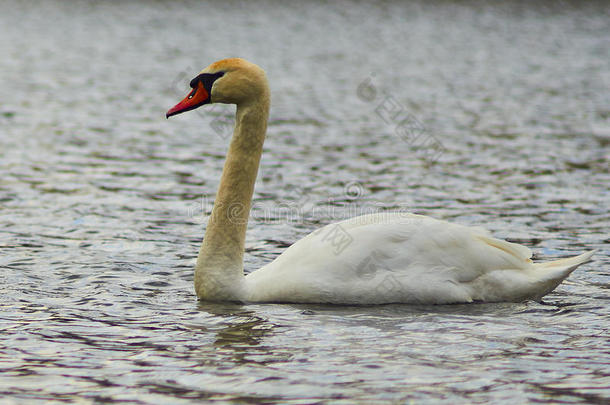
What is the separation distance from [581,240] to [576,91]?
50.4 feet

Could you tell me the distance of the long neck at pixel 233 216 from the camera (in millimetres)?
7879

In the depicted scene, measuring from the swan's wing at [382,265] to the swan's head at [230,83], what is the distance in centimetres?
126

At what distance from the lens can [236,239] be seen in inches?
314

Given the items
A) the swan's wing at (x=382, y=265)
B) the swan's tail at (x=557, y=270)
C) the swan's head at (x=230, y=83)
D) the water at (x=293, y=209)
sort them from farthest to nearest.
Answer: the swan's head at (x=230, y=83) < the swan's tail at (x=557, y=270) < the swan's wing at (x=382, y=265) < the water at (x=293, y=209)

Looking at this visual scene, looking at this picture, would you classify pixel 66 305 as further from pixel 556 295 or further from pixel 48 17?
pixel 48 17

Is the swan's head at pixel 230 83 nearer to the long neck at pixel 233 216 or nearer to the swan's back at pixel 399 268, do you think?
the long neck at pixel 233 216

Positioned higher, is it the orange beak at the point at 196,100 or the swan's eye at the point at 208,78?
the swan's eye at the point at 208,78

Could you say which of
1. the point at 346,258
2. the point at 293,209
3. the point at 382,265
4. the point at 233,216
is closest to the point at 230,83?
the point at 233,216

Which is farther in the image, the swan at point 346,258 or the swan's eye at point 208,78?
the swan's eye at point 208,78

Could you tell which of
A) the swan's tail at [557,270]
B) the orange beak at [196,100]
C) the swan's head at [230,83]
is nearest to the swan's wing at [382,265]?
the swan's tail at [557,270]

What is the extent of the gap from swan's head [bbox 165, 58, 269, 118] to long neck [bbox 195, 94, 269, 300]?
3.2 inches

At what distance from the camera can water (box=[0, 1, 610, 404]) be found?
19.9 ft

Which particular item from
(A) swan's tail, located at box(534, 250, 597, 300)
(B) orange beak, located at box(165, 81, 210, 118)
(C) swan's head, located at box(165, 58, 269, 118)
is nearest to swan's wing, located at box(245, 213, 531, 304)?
(A) swan's tail, located at box(534, 250, 597, 300)

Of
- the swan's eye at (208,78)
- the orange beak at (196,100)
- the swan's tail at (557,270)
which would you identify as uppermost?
the swan's eye at (208,78)
